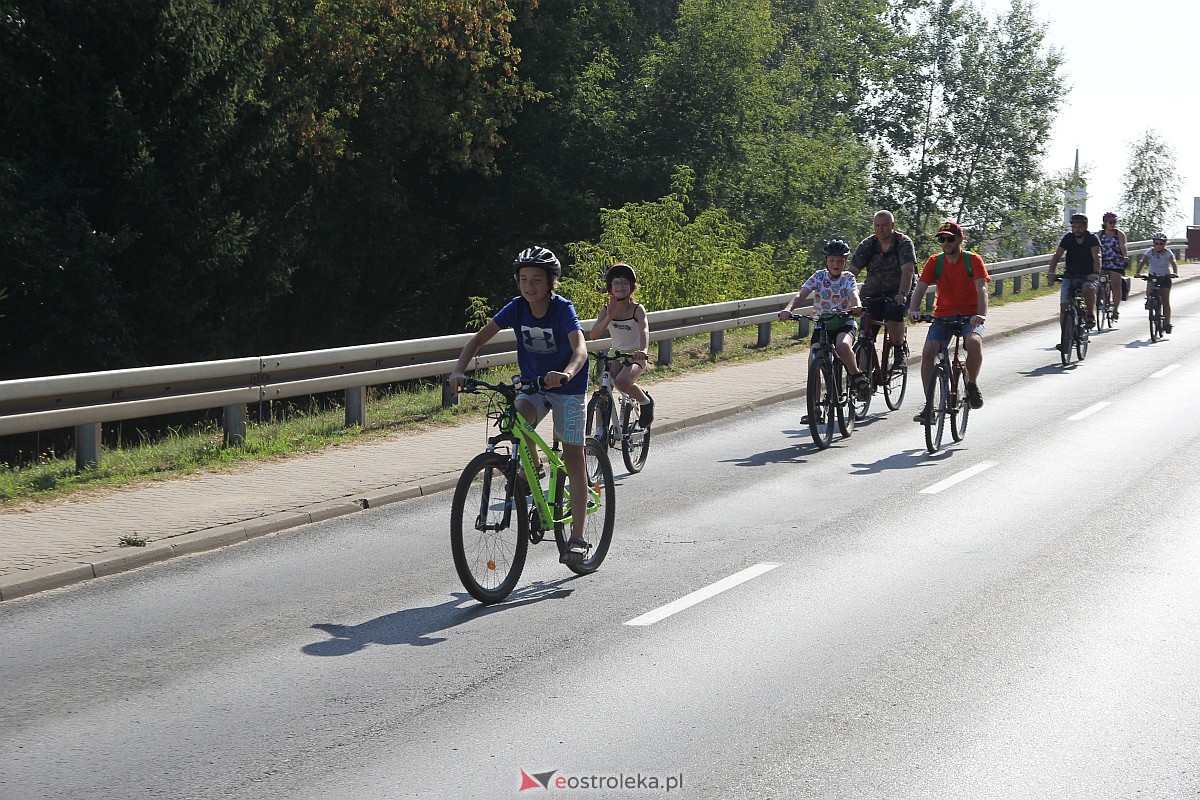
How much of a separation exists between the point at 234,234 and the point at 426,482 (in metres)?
14.2

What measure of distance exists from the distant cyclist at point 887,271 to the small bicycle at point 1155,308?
1065cm

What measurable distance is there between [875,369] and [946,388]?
2.08 m

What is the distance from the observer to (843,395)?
13930 mm

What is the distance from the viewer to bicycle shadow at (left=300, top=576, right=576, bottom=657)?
22.8 feet

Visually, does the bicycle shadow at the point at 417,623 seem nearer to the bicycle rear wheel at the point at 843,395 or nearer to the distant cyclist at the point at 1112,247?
the bicycle rear wheel at the point at 843,395

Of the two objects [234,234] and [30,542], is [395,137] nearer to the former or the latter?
[234,234]

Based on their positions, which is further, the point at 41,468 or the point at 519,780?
the point at 41,468

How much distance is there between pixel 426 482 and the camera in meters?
11.4

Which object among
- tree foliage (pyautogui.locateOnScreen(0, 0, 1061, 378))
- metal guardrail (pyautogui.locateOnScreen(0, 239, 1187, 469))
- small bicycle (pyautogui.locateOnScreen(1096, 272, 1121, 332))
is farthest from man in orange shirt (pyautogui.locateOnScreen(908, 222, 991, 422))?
small bicycle (pyautogui.locateOnScreen(1096, 272, 1121, 332))

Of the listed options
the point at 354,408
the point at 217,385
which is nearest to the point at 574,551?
the point at 217,385

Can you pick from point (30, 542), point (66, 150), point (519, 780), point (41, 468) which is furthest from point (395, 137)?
point (519, 780)

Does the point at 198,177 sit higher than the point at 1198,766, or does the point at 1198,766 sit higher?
the point at 198,177

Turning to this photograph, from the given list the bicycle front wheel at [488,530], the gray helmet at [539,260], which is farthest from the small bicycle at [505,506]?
the gray helmet at [539,260]

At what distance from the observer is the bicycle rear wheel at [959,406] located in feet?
44.7
